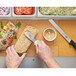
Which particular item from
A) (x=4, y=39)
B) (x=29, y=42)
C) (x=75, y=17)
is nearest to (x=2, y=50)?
(x=4, y=39)

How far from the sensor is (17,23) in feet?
4.82

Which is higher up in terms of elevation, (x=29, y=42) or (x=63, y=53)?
(x=29, y=42)

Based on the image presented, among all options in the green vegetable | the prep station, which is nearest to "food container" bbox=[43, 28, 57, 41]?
the prep station

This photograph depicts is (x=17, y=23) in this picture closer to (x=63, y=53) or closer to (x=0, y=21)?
(x=0, y=21)

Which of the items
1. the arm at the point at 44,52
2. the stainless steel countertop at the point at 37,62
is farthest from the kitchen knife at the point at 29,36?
the stainless steel countertop at the point at 37,62

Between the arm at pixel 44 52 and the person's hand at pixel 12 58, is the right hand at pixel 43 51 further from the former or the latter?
the person's hand at pixel 12 58

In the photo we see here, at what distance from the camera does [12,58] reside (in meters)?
1.42

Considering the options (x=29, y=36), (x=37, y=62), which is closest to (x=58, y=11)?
(x=29, y=36)

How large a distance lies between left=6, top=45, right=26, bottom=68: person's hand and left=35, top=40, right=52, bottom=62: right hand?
0.12 meters

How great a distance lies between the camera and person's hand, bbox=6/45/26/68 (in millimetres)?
1404

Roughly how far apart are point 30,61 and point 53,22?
370mm

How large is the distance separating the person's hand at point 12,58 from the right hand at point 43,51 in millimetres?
122

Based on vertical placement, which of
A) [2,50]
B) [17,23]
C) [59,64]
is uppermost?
[17,23]

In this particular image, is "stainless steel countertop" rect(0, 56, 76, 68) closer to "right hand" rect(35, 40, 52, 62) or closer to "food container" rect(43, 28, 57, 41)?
"right hand" rect(35, 40, 52, 62)
